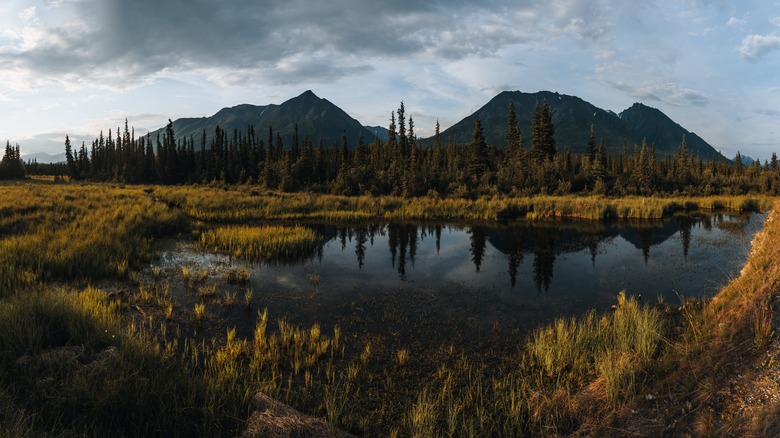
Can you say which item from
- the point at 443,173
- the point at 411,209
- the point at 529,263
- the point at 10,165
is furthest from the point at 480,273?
the point at 10,165

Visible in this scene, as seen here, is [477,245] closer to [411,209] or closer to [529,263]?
[529,263]

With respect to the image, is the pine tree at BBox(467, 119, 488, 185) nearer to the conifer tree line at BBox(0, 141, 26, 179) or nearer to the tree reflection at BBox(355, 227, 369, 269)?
the tree reflection at BBox(355, 227, 369, 269)

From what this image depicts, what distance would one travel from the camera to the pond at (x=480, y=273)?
12.6 m

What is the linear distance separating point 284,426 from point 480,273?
566 inches

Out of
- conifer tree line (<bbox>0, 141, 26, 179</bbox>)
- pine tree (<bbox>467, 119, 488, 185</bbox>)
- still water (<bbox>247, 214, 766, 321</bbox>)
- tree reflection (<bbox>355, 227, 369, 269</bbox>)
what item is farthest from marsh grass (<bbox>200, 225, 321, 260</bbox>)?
conifer tree line (<bbox>0, 141, 26, 179</bbox>)

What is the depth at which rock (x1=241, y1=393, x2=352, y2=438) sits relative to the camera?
5133 mm

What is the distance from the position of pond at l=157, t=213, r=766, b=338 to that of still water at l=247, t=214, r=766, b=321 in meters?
0.06

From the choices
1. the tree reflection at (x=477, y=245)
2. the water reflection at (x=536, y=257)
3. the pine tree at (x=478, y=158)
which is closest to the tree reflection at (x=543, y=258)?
the water reflection at (x=536, y=257)

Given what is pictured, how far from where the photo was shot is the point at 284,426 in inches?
204

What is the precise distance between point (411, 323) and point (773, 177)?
86.0 meters

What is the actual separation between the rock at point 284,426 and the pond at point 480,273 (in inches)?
209

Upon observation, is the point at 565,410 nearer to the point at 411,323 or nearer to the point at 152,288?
the point at 411,323

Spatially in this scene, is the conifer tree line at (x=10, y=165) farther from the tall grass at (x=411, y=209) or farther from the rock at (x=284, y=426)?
the rock at (x=284, y=426)

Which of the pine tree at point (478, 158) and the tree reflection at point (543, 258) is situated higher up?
the pine tree at point (478, 158)
